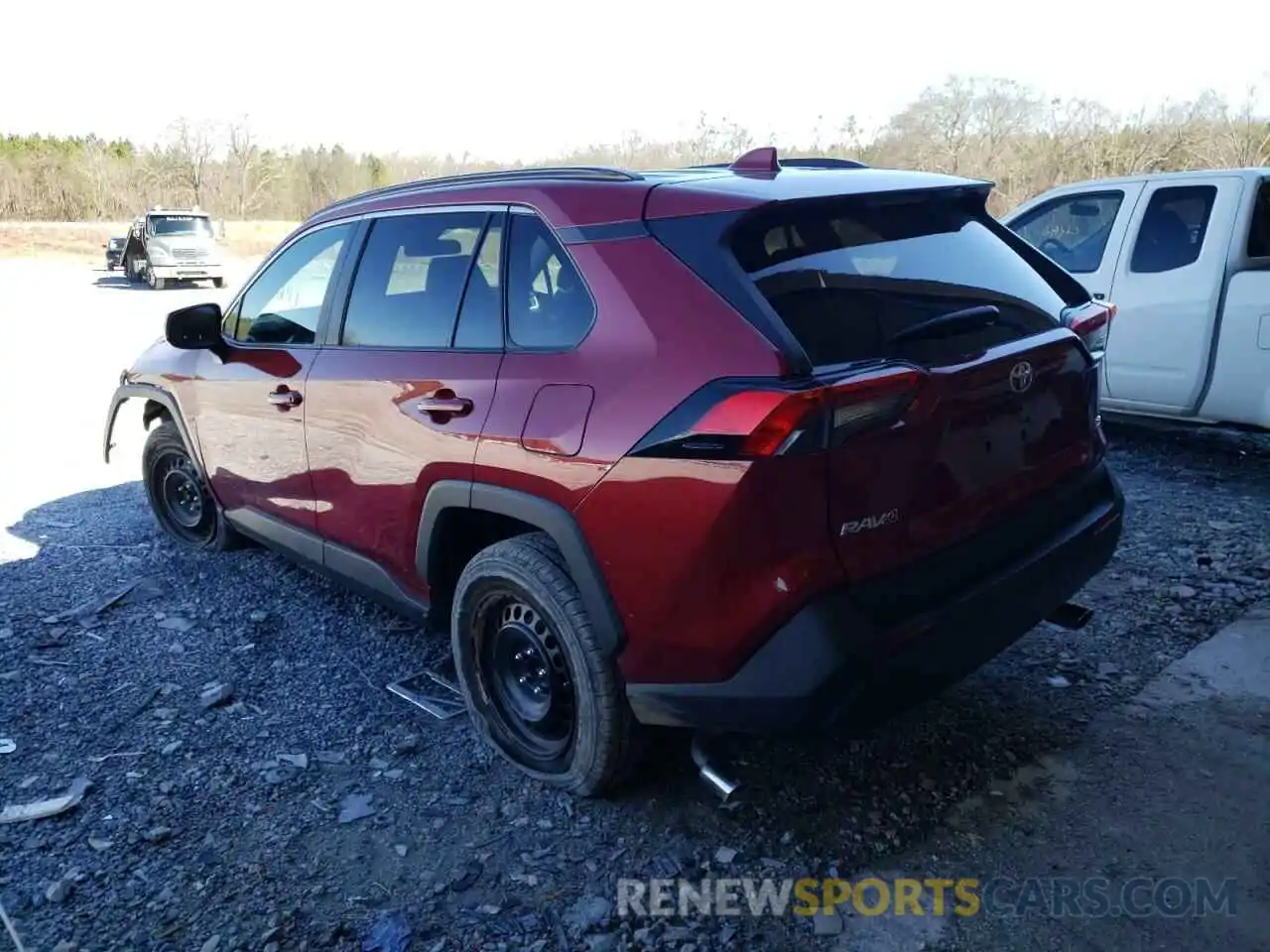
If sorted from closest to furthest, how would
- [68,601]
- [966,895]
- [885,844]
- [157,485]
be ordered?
[966,895], [885,844], [68,601], [157,485]

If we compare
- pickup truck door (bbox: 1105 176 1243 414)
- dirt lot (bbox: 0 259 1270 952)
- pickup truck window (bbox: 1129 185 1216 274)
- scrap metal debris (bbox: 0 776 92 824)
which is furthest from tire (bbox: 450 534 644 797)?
pickup truck window (bbox: 1129 185 1216 274)

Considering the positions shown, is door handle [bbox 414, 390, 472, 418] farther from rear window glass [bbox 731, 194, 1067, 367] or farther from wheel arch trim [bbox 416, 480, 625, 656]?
rear window glass [bbox 731, 194, 1067, 367]

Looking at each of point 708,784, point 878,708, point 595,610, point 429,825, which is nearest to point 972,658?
point 878,708

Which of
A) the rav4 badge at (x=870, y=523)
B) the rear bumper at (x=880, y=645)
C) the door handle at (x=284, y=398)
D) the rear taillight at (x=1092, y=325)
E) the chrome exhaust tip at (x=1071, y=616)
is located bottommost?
the chrome exhaust tip at (x=1071, y=616)

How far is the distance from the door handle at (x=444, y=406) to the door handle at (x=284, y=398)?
0.91 m

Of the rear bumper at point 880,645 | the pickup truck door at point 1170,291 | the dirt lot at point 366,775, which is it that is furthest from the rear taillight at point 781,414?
the pickup truck door at point 1170,291

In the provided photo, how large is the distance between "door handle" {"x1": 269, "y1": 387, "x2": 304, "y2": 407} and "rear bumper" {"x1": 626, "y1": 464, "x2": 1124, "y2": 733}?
1981 mm

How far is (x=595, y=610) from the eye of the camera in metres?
2.58

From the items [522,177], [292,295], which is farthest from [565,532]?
[292,295]

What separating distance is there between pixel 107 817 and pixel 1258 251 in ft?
21.3

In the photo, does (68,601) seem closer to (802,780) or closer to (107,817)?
(107,817)

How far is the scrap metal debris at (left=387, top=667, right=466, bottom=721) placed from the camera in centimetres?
344

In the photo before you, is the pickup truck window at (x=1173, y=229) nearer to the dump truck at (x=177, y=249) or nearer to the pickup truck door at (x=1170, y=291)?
the pickup truck door at (x=1170, y=291)

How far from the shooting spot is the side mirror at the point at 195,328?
4.11 m
